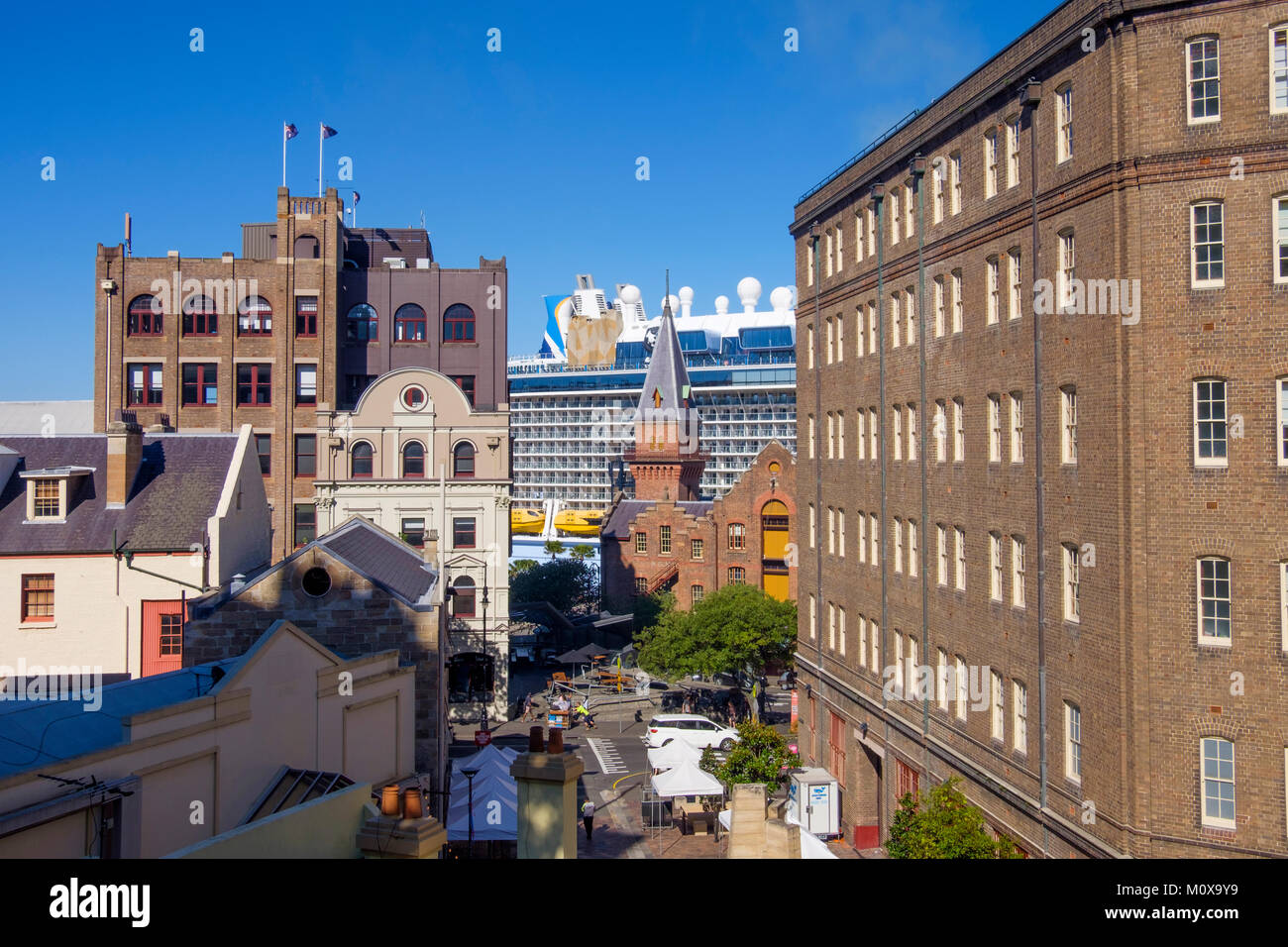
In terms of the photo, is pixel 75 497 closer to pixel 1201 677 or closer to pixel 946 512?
pixel 946 512

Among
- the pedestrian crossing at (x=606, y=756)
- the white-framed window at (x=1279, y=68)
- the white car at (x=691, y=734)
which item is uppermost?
the white-framed window at (x=1279, y=68)

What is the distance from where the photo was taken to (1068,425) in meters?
22.6

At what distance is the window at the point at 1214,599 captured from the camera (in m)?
19.8

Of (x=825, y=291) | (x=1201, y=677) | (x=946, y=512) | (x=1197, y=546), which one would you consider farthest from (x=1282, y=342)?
(x=825, y=291)

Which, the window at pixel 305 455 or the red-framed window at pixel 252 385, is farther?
the window at pixel 305 455

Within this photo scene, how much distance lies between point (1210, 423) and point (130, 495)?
2717 centimetres

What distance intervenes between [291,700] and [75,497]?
15.7m

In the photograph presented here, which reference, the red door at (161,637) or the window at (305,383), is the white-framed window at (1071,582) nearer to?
the red door at (161,637)

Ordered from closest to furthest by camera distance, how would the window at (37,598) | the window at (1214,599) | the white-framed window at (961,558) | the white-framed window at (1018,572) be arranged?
1. the window at (1214,599)
2. the white-framed window at (1018,572)
3. the window at (37,598)
4. the white-framed window at (961,558)

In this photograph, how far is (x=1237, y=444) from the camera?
19516 millimetres

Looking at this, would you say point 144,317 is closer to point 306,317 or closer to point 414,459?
point 306,317

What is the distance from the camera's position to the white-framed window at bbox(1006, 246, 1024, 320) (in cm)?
2491

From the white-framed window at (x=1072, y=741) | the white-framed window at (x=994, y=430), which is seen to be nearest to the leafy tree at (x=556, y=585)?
the white-framed window at (x=994, y=430)

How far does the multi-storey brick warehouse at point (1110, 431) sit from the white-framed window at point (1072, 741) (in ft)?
0.18
